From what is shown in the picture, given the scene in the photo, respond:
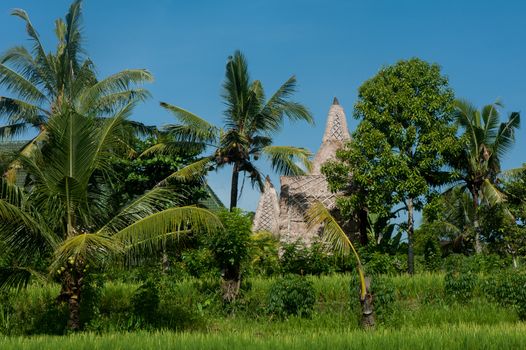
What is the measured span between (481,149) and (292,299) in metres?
10.5

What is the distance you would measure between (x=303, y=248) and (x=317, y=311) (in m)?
3.90

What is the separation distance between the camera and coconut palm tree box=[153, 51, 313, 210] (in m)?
21.3

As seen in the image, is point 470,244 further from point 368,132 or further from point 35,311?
point 35,311

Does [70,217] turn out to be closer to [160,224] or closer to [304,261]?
[160,224]

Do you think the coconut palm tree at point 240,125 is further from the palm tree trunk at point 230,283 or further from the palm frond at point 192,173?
the palm tree trunk at point 230,283

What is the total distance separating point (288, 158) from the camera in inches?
826

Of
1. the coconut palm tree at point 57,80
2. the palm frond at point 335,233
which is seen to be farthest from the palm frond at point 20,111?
the palm frond at point 335,233

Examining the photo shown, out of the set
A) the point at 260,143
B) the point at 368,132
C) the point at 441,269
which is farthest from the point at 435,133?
the point at 260,143

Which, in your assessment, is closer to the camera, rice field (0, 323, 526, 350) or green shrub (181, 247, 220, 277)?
rice field (0, 323, 526, 350)

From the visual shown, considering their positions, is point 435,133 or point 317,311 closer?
point 317,311

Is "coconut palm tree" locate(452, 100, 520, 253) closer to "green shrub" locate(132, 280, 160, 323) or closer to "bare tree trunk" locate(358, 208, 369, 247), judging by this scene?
"bare tree trunk" locate(358, 208, 369, 247)

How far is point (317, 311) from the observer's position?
48.1ft

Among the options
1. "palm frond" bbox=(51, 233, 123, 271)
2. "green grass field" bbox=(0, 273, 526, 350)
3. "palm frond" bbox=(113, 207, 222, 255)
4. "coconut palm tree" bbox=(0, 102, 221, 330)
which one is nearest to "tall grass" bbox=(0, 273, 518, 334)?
"green grass field" bbox=(0, 273, 526, 350)

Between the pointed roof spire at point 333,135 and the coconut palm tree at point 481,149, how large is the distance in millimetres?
3346
